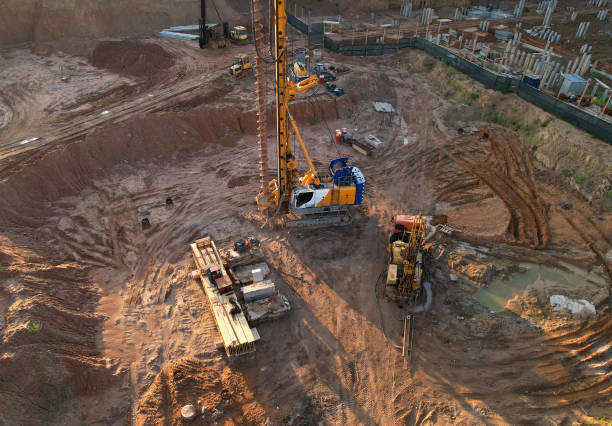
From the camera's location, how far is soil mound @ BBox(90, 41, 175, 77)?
3494cm

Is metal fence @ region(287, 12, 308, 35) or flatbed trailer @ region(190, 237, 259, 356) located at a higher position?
metal fence @ region(287, 12, 308, 35)

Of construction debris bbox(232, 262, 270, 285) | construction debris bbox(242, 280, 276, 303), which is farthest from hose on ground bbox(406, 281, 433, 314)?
construction debris bbox(232, 262, 270, 285)

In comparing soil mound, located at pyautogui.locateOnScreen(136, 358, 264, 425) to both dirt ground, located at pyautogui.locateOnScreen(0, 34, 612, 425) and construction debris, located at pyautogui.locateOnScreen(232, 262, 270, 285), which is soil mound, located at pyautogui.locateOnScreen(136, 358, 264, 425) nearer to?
dirt ground, located at pyautogui.locateOnScreen(0, 34, 612, 425)

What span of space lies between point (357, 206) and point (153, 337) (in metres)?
13.0

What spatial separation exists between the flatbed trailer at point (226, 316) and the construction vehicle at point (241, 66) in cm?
1999

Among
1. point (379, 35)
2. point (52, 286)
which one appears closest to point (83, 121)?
A: point (52, 286)

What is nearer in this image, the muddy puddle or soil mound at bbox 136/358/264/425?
soil mound at bbox 136/358/264/425

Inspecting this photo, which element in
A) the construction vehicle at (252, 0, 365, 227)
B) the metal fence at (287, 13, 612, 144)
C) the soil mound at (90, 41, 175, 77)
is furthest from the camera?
the soil mound at (90, 41, 175, 77)

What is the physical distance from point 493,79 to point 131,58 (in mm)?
31639

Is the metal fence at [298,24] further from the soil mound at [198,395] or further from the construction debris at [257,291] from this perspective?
the soil mound at [198,395]

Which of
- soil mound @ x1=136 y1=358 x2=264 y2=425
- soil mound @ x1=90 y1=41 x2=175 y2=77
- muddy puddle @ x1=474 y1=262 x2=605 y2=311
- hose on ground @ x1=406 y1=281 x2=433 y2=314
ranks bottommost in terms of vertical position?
soil mound @ x1=136 y1=358 x2=264 y2=425

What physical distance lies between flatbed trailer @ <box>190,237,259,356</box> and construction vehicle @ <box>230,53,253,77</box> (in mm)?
19991

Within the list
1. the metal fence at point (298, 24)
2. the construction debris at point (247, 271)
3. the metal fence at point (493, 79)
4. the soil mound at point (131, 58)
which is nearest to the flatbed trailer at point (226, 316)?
the construction debris at point (247, 271)

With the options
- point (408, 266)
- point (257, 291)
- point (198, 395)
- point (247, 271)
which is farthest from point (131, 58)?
point (198, 395)
